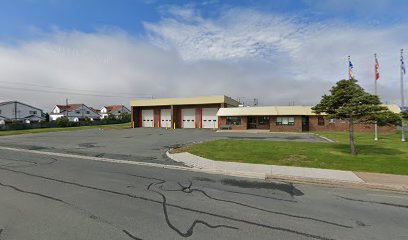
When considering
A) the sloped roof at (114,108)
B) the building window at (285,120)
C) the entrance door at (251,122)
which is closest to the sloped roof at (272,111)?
the building window at (285,120)

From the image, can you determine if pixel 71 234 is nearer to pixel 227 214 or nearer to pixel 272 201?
pixel 227 214

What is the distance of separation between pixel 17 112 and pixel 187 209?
9242 centimetres

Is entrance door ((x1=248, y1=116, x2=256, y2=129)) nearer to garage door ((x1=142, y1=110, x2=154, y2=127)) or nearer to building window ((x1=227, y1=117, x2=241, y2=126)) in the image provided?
building window ((x1=227, y1=117, x2=241, y2=126))

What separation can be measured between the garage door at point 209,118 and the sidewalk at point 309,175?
98.0ft

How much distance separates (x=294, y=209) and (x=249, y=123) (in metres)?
31.0

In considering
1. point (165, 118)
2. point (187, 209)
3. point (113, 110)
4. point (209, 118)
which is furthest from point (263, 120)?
point (113, 110)

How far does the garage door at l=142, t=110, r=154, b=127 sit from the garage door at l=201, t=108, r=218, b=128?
11.9 meters

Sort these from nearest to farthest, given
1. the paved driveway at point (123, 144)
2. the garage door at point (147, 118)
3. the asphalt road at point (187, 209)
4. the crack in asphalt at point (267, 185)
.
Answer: the asphalt road at point (187, 209) → the crack in asphalt at point (267, 185) → the paved driveway at point (123, 144) → the garage door at point (147, 118)

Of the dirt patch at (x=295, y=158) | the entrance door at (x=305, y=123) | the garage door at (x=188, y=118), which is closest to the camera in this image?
the dirt patch at (x=295, y=158)

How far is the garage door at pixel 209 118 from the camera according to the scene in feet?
134

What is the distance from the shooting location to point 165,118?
147ft

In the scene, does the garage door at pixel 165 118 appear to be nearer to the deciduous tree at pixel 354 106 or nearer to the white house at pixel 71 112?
the deciduous tree at pixel 354 106

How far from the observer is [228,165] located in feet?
33.6

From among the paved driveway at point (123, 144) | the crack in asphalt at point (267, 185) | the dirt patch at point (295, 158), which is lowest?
the crack in asphalt at point (267, 185)
